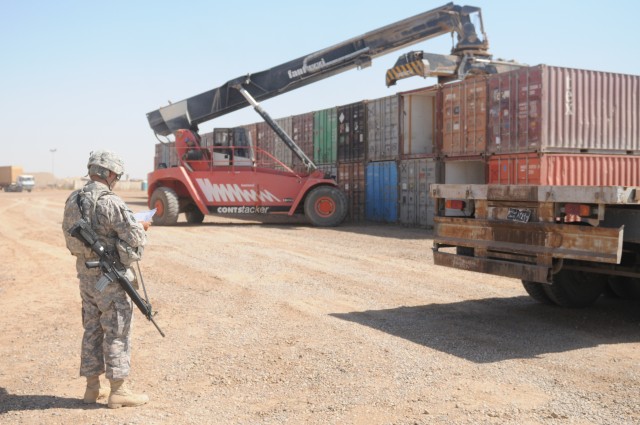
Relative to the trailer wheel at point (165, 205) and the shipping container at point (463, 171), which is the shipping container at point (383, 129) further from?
the trailer wheel at point (165, 205)

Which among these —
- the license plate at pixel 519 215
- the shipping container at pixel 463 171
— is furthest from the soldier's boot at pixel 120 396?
the shipping container at pixel 463 171

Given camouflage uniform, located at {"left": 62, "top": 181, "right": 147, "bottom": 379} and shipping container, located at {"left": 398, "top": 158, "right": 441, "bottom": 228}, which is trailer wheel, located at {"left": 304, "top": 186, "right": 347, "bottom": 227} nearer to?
shipping container, located at {"left": 398, "top": 158, "right": 441, "bottom": 228}

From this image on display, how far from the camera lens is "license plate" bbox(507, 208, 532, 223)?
6082 millimetres

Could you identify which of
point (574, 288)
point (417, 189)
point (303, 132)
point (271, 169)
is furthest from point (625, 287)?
point (303, 132)

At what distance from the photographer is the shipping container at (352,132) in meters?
21.7

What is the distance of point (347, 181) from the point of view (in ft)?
74.4

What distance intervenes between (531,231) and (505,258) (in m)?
0.42

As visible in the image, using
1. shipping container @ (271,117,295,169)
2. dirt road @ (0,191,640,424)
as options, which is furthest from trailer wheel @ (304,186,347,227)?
shipping container @ (271,117,295,169)

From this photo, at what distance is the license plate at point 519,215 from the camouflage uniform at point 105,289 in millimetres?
3509

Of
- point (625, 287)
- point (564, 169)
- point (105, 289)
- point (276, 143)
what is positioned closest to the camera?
point (105, 289)

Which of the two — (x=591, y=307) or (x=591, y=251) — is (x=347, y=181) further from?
(x=591, y=251)

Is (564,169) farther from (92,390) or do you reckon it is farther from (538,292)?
(92,390)

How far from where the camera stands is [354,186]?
73.2ft

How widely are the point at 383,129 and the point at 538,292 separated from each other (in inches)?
535
